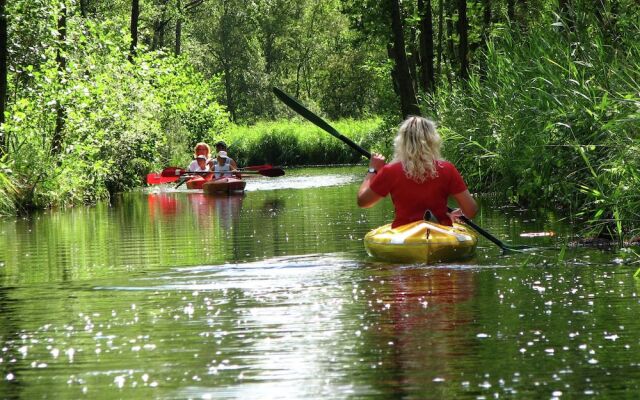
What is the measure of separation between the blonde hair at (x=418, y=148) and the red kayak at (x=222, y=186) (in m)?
18.6

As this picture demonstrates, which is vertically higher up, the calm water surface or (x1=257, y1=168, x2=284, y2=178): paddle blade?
(x1=257, y1=168, x2=284, y2=178): paddle blade

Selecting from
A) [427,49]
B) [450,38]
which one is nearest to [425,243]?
[427,49]

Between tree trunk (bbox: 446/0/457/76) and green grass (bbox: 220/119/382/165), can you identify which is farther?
green grass (bbox: 220/119/382/165)

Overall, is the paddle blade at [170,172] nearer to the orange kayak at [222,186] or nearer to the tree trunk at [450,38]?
the orange kayak at [222,186]

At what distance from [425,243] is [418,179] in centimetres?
59

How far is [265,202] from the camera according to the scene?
1044 inches

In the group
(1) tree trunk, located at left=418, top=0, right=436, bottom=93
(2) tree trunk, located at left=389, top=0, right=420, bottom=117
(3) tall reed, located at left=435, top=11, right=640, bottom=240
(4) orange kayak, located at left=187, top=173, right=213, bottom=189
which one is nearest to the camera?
(3) tall reed, located at left=435, top=11, right=640, bottom=240

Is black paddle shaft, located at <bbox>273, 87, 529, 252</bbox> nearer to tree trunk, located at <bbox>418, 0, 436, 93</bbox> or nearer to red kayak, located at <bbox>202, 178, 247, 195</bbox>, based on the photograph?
red kayak, located at <bbox>202, 178, 247, 195</bbox>

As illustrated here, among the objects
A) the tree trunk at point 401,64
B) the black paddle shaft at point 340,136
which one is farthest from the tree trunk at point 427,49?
the black paddle shaft at point 340,136

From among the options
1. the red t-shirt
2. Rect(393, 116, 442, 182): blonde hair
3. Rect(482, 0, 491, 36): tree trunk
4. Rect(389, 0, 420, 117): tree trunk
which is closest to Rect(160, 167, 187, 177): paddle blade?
Rect(389, 0, 420, 117): tree trunk

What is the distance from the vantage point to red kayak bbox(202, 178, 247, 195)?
3041 centimetres

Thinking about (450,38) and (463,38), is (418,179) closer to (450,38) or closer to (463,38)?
(463,38)

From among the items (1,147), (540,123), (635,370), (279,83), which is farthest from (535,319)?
(279,83)

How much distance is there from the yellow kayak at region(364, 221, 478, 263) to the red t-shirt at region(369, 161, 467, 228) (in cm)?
19
